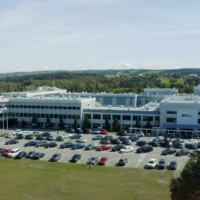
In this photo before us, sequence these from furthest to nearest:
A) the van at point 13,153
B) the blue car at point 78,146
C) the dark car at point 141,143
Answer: the dark car at point 141,143 → the blue car at point 78,146 → the van at point 13,153

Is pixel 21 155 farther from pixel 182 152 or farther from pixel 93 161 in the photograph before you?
pixel 182 152

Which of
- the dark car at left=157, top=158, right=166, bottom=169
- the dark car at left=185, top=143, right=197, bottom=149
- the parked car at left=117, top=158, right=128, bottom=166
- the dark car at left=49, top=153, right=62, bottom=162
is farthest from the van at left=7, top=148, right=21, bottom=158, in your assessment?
the dark car at left=185, top=143, right=197, bottom=149

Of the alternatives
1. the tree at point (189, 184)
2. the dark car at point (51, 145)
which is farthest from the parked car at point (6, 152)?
the tree at point (189, 184)

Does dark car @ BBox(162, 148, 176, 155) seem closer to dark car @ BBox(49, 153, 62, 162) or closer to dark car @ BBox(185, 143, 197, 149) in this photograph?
dark car @ BBox(185, 143, 197, 149)

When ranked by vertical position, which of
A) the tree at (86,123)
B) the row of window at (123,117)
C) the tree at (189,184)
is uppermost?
the tree at (189,184)

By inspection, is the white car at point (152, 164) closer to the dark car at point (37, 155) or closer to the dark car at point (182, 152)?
the dark car at point (182, 152)

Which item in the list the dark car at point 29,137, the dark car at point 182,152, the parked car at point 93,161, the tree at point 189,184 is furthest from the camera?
the dark car at point 29,137

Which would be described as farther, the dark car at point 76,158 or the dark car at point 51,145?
the dark car at point 51,145

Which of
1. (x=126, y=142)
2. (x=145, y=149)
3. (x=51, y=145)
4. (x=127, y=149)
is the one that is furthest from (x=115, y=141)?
(x=51, y=145)
